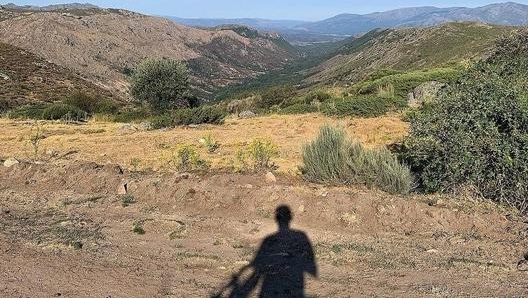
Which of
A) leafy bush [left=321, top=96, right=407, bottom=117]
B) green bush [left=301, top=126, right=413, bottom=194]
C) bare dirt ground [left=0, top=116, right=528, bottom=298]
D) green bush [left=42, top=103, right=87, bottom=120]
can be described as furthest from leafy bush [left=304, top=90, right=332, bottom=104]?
bare dirt ground [left=0, top=116, right=528, bottom=298]

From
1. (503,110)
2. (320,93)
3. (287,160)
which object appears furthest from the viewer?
(320,93)

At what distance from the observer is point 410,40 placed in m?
103

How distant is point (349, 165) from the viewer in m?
9.85

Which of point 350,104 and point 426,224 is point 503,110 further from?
point 350,104

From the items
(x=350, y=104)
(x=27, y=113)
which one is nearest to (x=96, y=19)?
(x=27, y=113)

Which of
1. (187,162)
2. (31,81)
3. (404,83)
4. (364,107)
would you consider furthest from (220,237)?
(31,81)

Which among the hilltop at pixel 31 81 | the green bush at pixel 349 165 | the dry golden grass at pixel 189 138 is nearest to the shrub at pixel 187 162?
the dry golden grass at pixel 189 138

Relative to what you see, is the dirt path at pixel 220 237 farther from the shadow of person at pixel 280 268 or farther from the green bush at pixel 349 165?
the green bush at pixel 349 165

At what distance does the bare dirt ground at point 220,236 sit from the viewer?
611 centimetres

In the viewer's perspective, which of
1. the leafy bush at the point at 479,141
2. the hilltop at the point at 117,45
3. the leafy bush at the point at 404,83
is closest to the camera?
the leafy bush at the point at 479,141

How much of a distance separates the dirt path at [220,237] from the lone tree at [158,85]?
80.5 feet

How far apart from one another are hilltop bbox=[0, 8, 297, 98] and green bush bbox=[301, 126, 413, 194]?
50682 millimetres

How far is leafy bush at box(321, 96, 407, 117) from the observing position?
2230 cm

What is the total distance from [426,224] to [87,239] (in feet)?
16.9
